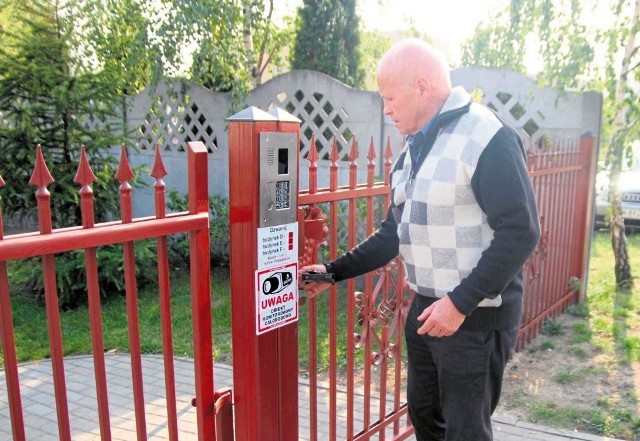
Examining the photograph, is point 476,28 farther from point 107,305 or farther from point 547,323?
point 107,305

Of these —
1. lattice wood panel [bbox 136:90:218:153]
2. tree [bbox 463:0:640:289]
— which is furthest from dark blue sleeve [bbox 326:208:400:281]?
lattice wood panel [bbox 136:90:218:153]

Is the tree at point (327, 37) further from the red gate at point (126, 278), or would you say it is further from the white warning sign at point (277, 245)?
the red gate at point (126, 278)

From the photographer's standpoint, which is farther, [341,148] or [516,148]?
[341,148]

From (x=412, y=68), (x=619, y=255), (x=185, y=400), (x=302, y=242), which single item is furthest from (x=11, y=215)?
(x=619, y=255)

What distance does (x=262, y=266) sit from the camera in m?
2.00

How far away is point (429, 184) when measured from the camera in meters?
1.95

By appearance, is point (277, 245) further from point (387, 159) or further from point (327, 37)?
point (327, 37)

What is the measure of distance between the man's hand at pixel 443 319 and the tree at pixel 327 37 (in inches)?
253

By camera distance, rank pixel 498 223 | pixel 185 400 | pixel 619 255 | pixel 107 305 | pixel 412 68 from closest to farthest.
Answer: pixel 498 223
pixel 412 68
pixel 185 400
pixel 107 305
pixel 619 255

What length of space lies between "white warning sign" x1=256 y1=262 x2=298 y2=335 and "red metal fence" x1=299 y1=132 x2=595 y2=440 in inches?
6.7

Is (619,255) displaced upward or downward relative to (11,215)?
downward

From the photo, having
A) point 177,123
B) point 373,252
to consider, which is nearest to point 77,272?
point 177,123

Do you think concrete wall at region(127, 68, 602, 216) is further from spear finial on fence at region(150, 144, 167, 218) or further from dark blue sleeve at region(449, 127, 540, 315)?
spear finial on fence at region(150, 144, 167, 218)

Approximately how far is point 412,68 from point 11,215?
5.34 m
